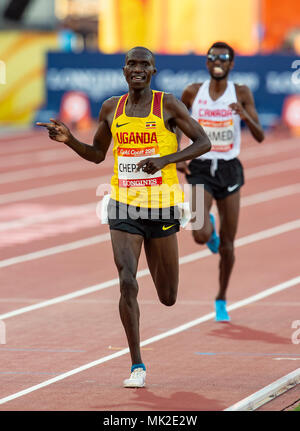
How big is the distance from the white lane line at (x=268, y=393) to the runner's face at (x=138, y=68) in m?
2.14

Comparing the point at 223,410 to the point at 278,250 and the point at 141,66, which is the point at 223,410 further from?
the point at 278,250

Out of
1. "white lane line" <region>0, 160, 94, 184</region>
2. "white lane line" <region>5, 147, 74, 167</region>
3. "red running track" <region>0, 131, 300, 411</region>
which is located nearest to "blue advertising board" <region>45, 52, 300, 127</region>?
"white lane line" <region>5, 147, 74, 167</region>

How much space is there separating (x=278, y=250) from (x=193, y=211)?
4.17 m

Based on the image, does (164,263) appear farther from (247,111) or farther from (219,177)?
(247,111)

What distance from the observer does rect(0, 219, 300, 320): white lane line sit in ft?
35.5

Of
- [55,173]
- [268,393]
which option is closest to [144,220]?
[268,393]

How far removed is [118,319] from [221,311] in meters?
0.90

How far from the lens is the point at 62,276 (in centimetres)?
1262

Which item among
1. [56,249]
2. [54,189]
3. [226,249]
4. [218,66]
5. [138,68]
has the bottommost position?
[54,189]

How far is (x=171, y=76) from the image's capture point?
106ft

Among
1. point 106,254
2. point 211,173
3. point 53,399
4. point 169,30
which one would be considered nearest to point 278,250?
point 106,254

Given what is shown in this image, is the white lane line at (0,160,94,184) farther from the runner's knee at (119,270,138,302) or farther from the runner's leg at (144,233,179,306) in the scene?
the runner's knee at (119,270,138,302)

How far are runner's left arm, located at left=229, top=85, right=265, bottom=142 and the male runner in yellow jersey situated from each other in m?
2.08

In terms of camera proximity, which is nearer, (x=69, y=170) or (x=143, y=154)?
(x=143, y=154)
